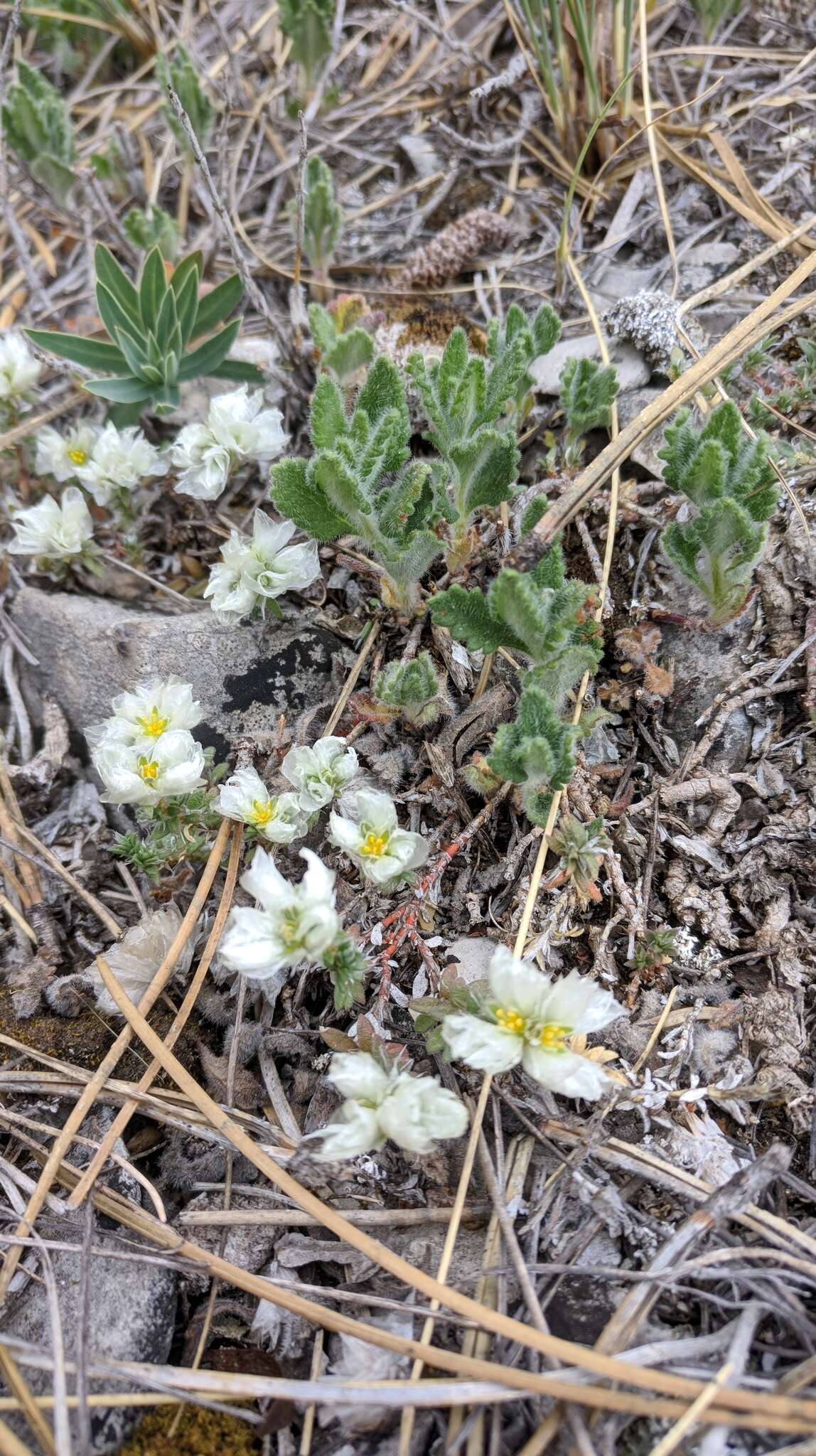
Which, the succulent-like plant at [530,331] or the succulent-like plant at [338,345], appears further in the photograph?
the succulent-like plant at [338,345]

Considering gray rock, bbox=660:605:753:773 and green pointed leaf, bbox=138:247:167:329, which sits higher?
green pointed leaf, bbox=138:247:167:329

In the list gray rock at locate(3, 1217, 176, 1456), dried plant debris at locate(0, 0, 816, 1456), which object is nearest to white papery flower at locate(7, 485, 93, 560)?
dried plant debris at locate(0, 0, 816, 1456)

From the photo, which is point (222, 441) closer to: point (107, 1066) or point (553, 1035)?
point (107, 1066)

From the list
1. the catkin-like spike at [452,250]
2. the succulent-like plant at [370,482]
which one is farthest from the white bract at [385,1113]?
the catkin-like spike at [452,250]

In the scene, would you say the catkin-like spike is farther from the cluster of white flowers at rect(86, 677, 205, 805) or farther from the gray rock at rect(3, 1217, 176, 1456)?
the gray rock at rect(3, 1217, 176, 1456)

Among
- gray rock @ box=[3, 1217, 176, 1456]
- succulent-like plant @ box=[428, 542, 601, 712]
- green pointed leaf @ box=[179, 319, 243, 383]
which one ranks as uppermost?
green pointed leaf @ box=[179, 319, 243, 383]

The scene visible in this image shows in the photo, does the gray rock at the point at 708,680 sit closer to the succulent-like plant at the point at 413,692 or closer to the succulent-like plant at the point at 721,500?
the succulent-like plant at the point at 721,500
